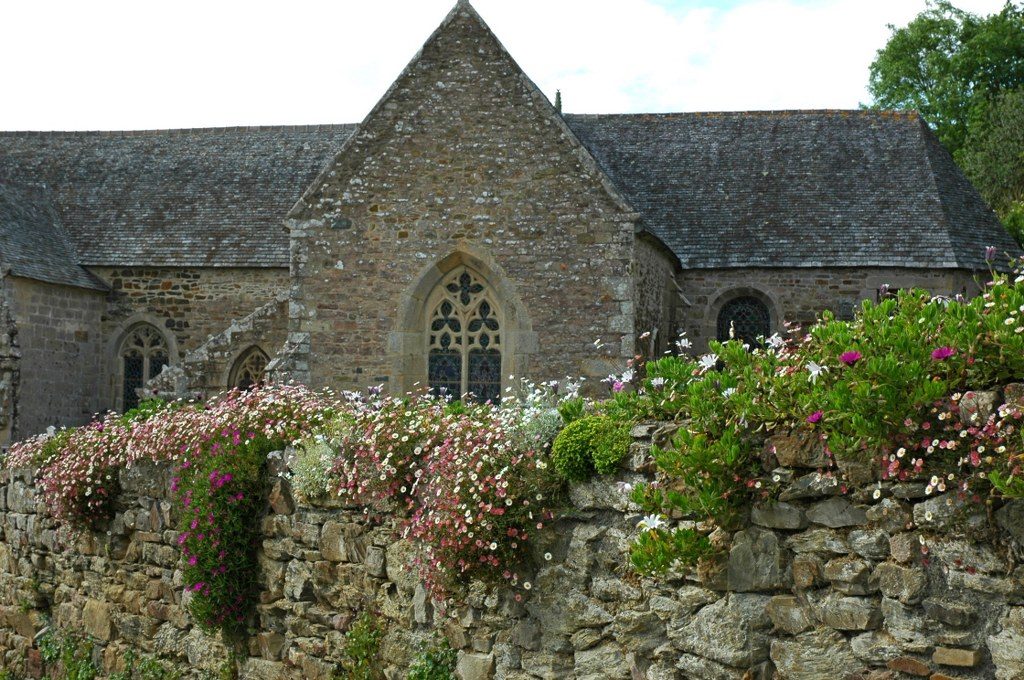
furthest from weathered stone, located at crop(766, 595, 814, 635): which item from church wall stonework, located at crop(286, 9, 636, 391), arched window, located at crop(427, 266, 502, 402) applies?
arched window, located at crop(427, 266, 502, 402)

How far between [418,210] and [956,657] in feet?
41.3

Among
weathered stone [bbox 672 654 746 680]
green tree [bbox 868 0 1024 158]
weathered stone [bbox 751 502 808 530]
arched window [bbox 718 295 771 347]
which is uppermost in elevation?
green tree [bbox 868 0 1024 158]

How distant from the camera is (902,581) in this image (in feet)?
15.9

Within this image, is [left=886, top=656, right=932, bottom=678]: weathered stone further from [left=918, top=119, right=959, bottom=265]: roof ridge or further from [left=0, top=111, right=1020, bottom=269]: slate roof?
[left=918, top=119, right=959, bottom=265]: roof ridge

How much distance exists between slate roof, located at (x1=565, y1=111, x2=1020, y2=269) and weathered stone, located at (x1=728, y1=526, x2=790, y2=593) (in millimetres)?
15359

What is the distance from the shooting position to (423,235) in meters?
16.4

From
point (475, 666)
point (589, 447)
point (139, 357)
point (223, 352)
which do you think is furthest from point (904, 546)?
point (139, 357)

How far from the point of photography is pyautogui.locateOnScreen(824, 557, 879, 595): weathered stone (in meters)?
4.99

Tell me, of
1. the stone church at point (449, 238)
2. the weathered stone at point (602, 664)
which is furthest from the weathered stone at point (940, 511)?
the stone church at point (449, 238)

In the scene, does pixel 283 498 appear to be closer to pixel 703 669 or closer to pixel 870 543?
pixel 703 669

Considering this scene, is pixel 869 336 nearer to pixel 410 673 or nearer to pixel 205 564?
pixel 410 673

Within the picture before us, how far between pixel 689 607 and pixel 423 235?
11306mm

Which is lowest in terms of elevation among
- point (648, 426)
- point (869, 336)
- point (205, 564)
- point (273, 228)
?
point (205, 564)

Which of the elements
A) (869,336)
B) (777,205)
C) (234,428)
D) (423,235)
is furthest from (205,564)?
(777,205)
